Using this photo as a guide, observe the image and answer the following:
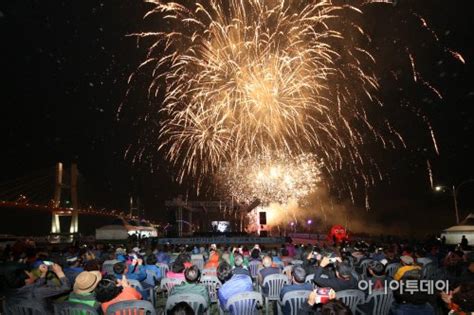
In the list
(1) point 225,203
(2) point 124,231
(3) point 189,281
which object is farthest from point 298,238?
(3) point 189,281

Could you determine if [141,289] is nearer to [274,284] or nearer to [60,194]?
[274,284]

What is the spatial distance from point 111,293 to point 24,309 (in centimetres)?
141

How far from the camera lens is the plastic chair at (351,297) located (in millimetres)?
6590

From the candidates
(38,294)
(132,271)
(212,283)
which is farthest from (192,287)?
(132,271)

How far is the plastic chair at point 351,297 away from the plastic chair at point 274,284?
2502mm

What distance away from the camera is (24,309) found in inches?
237

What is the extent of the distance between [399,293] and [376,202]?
236 feet

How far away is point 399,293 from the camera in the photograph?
6047 mm

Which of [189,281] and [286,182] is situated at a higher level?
[286,182]

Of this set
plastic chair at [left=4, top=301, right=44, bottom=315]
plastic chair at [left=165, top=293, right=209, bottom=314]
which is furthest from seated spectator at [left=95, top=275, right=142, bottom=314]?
plastic chair at [left=4, top=301, right=44, bottom=315]

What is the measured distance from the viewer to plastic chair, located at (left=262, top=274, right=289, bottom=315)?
9.10 m

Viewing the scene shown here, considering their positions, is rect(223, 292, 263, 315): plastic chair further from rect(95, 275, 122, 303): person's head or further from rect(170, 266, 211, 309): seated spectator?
rect(95, 275, 122, 303): person's head

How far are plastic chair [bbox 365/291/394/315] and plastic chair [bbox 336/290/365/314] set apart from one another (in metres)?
0.22

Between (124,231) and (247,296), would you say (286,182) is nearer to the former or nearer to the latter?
(124,231)
